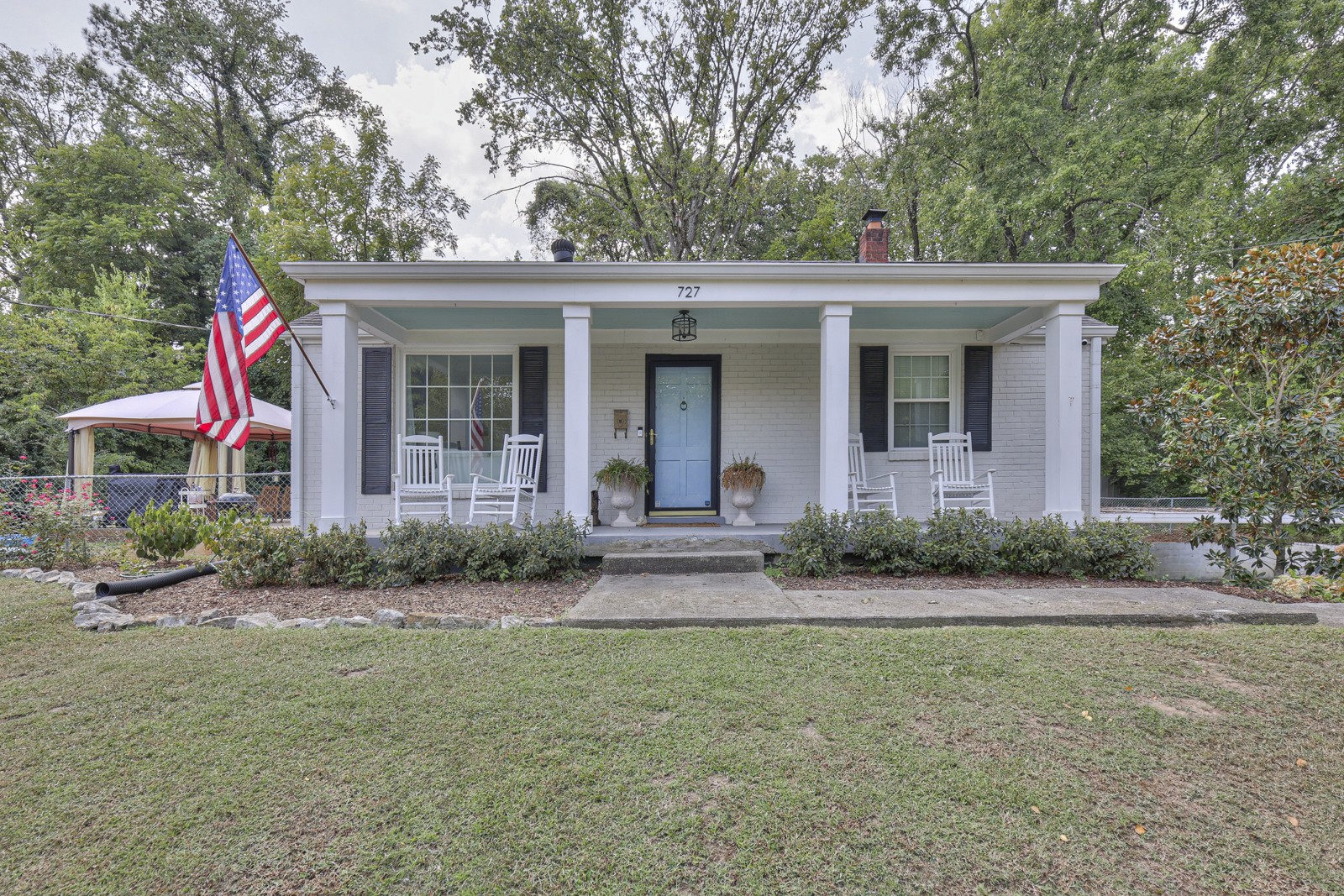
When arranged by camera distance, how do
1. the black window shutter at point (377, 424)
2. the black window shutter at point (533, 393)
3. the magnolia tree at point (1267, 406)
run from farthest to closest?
the black window shutter at point (533, 393) → the black window shutter at point (377, 424) → the magnolia tree at point (1267, 406)

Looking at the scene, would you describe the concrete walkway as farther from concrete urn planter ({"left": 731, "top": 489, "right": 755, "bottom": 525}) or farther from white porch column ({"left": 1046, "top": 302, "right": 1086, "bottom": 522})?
concrete urn planter ({"left": 731, "top": 489, "right": 755, "bottom": 525})

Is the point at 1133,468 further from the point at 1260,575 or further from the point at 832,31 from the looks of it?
the point at 832,31

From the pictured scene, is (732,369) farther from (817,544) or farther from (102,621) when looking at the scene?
(102,621)

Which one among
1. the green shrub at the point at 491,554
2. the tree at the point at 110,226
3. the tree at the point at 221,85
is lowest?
the green shrub at the point at 491,554

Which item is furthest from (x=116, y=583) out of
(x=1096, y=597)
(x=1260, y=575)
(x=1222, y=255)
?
(x=1222, y=255)

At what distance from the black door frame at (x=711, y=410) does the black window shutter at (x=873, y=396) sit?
171 centimetres

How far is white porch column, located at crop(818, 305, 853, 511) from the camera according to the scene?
5113 millimetres

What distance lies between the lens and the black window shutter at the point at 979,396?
6.50m

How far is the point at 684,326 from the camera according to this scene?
232 inches

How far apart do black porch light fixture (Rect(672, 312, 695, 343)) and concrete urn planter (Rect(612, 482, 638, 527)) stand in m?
1.75

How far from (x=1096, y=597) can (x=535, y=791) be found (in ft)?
12.9

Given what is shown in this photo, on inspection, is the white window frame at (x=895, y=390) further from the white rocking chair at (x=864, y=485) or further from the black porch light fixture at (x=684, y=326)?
the black porch light fixture at (x=684, y=326)

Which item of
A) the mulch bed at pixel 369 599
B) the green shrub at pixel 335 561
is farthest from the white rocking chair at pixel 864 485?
the green shrub at pixel 335 561

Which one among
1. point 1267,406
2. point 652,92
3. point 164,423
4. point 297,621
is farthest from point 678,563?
point 652,92
